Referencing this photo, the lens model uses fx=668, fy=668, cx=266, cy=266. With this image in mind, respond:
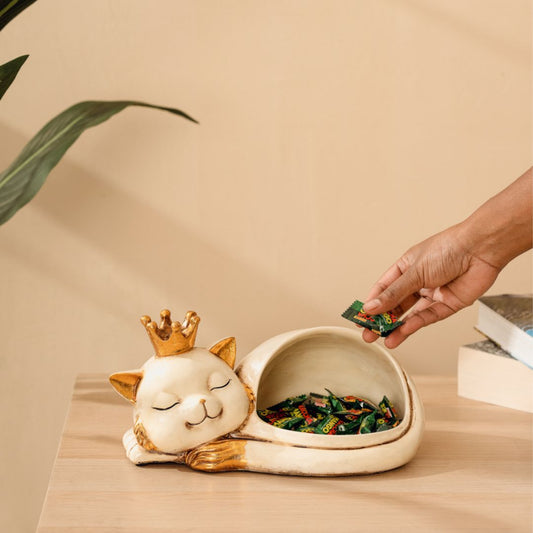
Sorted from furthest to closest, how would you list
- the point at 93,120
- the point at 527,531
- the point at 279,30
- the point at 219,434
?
1. the point at 279,30
2. the point at 219,434
3. the point at 527,531
4. the point at 93,120

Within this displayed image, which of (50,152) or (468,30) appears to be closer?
(50,152)

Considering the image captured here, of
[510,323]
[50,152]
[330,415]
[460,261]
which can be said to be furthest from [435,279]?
[50,152]

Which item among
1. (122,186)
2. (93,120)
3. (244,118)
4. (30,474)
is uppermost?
(93,120)

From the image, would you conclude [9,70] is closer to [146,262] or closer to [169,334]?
[169,334]

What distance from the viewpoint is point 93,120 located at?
1.90 ft

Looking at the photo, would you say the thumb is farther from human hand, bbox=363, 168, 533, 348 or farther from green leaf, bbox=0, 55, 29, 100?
green leaf, bbox=0, 55, 29, 100

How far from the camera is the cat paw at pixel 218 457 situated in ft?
2.62

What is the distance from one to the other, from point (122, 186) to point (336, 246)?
39 cm

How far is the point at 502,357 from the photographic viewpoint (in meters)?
1.00

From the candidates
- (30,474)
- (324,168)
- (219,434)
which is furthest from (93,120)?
(30,474)

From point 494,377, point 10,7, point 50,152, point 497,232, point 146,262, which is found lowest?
point 494,377

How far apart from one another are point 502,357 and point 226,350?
43 centimetres

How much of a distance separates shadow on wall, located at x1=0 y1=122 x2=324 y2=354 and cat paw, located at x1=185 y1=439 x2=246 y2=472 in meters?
0.41

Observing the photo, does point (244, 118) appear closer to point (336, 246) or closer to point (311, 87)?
point (311, 87)
